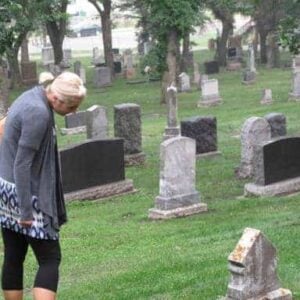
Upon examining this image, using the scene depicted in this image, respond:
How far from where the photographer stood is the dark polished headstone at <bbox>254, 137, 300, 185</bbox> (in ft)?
39.0

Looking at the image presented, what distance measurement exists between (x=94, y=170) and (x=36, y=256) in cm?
797

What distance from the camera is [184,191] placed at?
37.5ft

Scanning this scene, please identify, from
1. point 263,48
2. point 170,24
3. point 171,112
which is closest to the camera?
point 171,112

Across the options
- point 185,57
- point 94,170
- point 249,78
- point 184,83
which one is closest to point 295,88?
point 184,83

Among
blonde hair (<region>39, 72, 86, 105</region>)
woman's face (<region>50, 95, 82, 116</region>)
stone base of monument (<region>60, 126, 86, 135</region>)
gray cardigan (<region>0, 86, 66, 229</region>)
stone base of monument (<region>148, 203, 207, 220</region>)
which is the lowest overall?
stone base of monument (<region>60, 126, 86, 135</region>)

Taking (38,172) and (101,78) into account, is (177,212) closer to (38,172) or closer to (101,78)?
(38,172)

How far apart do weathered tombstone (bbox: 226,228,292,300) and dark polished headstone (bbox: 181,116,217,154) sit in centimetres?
1036

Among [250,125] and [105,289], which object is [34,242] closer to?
[105,289]

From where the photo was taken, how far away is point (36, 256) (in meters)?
5.19

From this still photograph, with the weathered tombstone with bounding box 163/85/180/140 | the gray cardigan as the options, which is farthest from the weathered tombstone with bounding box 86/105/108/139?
the gray cardigan

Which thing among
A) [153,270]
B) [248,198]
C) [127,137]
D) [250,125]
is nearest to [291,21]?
[250,125]

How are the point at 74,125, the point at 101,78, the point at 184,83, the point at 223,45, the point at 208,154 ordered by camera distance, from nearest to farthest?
the point at 208,154, the point at 74,125, the point at 184,83, the point at 101,78, the point at 223,45

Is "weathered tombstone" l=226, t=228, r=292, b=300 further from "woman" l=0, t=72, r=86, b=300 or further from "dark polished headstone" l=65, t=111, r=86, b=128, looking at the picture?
"dark polished headstone" l=65, t=111, r=86, b=128

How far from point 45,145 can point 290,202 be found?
22.3 feet
